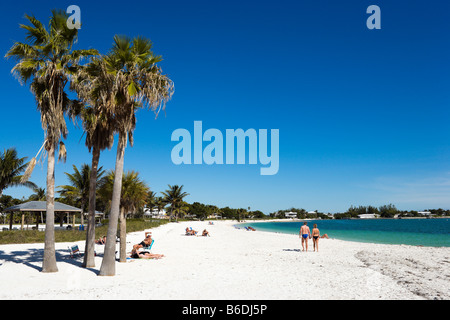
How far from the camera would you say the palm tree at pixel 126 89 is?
9523mm

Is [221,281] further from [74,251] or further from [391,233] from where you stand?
[391,233]

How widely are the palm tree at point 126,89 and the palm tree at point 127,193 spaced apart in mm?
2424

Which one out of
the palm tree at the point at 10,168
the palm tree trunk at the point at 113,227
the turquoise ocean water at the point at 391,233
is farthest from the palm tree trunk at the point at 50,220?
the turquoise ocean water at the point at 391,233

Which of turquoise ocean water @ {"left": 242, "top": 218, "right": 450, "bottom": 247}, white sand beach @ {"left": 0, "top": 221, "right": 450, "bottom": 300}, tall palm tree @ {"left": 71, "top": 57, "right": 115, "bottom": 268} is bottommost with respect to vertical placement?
turquoise ocean water @ {"left": 242, "top": 218, "right": 450, "bottom": 247}

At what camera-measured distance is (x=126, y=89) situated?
9.67m

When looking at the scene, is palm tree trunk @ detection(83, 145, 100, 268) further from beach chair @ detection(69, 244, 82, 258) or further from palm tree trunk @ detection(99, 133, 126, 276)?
beach chair @ detection(69, 244, 82, 258)

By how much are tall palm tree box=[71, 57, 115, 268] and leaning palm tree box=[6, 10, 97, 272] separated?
2.03 ft

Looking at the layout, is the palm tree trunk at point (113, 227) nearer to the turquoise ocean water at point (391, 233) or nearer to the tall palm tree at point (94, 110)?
the tall palm tree at point (94, 110)

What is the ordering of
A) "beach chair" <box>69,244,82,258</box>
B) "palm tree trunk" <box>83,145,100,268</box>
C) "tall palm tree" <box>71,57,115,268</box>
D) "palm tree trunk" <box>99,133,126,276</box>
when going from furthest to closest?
"beach chair" <box>69,244,82,258</box>
"palm tree trunk" <box>83,145,100,268</box>
"tall palm tree" <box>71,57,115,268</box>
"palm tree trunk" <box>99,133,126,276</box>

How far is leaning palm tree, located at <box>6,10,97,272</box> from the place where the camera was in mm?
9844

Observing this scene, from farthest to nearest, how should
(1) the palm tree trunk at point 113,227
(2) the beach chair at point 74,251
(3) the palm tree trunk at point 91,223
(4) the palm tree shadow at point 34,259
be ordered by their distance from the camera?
1. (2) the beach chair at point 74,251
2. (4) the palm tree shadow at point 34,259
3. (3) the palm tree trunk at point 91,223
4. (1) the palm tree trunk at point 113,227

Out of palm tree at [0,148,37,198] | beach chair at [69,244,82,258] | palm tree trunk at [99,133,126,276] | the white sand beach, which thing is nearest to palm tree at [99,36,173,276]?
palm tree trunk at [99,133,126,276]
